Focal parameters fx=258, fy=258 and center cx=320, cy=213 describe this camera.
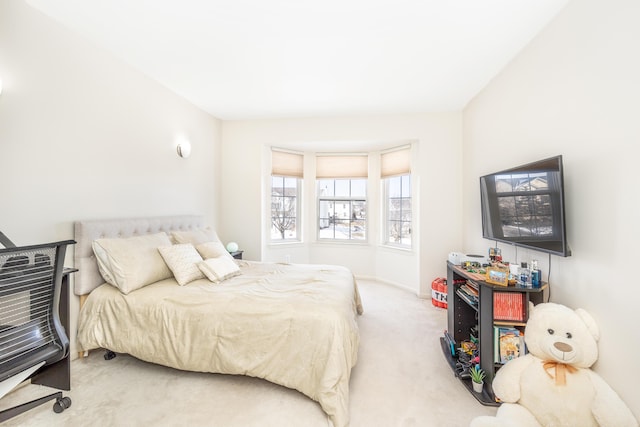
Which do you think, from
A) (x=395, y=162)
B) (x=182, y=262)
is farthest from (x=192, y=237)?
(x=395, y=162)

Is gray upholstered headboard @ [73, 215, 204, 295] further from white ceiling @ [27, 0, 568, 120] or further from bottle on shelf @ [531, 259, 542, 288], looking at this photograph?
bottle on shelf @ [531, 259, 542, 288]

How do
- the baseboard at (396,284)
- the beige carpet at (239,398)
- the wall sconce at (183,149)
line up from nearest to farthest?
1. the beige carpet at (239,398)
2. the wall sconce at (183,149)
3. the baseboard at (396,284)

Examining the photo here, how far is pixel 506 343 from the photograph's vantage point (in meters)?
1.73

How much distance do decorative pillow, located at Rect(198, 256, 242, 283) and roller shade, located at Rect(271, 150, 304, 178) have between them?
2.08 m

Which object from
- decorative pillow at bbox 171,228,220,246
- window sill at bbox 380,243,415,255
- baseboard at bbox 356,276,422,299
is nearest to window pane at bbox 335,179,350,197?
window sill at bbox 380,243,415,255

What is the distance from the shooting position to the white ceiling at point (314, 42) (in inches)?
69.7

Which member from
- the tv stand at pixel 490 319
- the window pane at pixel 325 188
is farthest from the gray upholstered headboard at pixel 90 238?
the tv stand at pixel 490 319

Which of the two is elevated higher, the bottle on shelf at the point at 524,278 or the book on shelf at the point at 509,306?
the bottle on shelf at the point at 524,278

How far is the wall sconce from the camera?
313 centimetres

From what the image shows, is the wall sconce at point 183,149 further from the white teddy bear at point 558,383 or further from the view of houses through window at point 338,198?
the white teddy bear at point 558,383

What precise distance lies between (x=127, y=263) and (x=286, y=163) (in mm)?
2797

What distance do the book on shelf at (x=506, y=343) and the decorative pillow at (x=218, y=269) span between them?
217 cm

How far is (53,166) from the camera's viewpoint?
76.1 inches

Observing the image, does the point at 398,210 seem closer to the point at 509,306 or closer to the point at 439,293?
the point at 439,293
